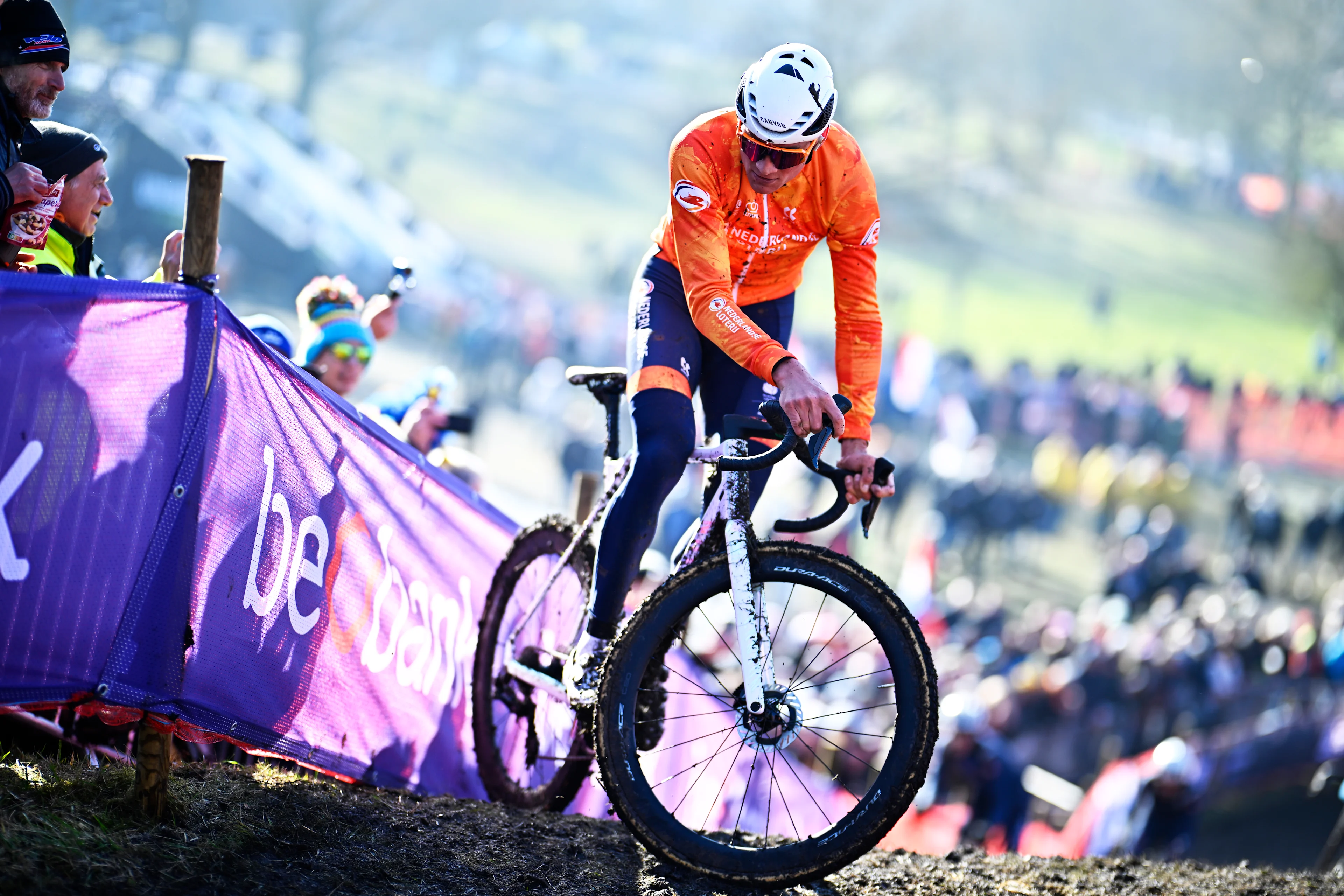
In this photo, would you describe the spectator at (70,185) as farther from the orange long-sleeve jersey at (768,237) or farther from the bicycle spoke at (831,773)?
the bicycle spoke at (831,773)

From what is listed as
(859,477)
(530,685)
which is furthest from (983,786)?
(859,477)

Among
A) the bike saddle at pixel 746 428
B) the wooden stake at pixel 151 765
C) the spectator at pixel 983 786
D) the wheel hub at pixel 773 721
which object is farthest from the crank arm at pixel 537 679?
the spectator at pixel 983 786

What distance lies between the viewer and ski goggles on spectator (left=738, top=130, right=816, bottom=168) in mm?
3879

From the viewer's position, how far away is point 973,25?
59219 mm

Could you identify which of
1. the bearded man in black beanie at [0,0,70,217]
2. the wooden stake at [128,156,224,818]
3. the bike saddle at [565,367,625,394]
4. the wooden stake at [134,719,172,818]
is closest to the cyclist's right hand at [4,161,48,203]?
the bearded man in black beanie at [0,0,70,217]

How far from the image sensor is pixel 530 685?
488cm

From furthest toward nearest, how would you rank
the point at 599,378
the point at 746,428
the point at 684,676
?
the point at 599,378
the point at 684,676
the point at 746,428

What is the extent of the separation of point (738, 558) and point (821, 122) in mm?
1384

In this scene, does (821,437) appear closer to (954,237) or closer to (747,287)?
(747,287)

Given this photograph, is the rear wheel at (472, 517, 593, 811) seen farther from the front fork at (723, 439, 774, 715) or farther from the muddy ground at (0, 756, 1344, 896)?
the front fork at (723, 439, 774, 715)

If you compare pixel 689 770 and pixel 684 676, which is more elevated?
pixel 684 676

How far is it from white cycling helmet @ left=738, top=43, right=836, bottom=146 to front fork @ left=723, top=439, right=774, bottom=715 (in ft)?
3.99

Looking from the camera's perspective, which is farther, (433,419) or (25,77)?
(433,419)

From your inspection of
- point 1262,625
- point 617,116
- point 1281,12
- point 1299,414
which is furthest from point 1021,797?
point 1281,12
